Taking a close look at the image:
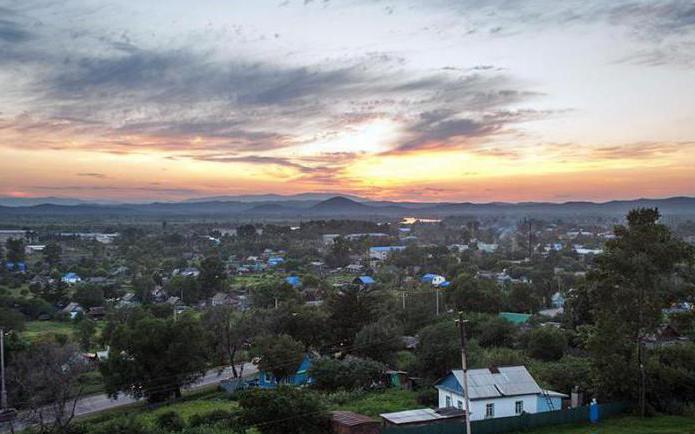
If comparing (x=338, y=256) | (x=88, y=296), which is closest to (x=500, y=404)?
(x=88, y=296)

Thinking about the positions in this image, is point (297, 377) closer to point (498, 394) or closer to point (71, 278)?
point (498, 394)

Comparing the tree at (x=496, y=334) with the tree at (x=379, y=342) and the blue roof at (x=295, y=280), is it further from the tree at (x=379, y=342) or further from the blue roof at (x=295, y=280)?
the blue roof at (x=295, y=280)

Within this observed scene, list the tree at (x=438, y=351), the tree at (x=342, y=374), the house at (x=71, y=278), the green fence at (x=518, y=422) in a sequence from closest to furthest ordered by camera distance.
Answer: the green fence at (x=518, y=422)
the tree at (x=438, y=351)
the tree at (x=342, y=374)
the house at (x=71, y=278)

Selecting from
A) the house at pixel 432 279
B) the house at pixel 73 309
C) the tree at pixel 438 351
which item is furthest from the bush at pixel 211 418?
the house at pixel 432 279

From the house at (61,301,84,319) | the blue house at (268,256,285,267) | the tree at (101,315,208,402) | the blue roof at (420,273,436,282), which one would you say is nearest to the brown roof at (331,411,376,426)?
the tree at (101,315,208,402)

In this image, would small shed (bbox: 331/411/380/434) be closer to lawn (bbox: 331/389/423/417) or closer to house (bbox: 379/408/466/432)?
house (bbox: 379/408/466/432)
